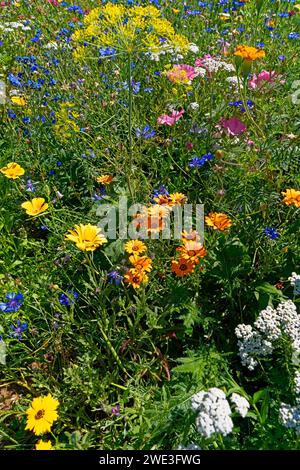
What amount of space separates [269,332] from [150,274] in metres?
0.64

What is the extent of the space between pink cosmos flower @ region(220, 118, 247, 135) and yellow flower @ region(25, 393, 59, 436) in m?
1.58

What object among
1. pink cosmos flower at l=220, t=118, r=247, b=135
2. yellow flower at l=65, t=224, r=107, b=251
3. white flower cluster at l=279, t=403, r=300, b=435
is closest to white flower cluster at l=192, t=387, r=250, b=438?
white flower cluster at l=279, t=403, r=300, b=435

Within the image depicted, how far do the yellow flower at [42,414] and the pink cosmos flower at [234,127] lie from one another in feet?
5.19

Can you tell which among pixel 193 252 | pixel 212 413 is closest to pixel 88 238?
pixel 193 252

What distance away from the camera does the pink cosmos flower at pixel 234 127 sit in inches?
84.7

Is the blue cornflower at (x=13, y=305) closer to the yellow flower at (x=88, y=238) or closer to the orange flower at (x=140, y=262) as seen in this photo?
the yellow flower at (x=88, y=238)

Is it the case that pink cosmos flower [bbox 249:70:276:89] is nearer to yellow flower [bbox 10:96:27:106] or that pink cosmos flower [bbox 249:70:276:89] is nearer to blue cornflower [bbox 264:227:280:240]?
blue cornflower [bbox 264:227:280:240]

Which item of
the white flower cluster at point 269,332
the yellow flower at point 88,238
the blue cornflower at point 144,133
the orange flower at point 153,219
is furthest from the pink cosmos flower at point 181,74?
the white flower cluster at point 269,332

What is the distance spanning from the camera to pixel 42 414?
153 cm

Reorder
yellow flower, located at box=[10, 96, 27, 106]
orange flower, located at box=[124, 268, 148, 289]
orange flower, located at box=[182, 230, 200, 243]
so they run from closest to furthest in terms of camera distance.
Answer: orange flower, located at box=[124, 268, 148, 289] < orange flower, located at box=[182, 230, 200, 243] < yellow flower, located at box=[10, 96, 27, 106]

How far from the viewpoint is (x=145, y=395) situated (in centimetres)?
171

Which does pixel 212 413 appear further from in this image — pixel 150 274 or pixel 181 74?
pixel 181 74

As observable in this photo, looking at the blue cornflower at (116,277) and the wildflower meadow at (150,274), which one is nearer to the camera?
the wildflower meadow at (150,274)

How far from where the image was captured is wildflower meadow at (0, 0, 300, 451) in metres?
1.54
